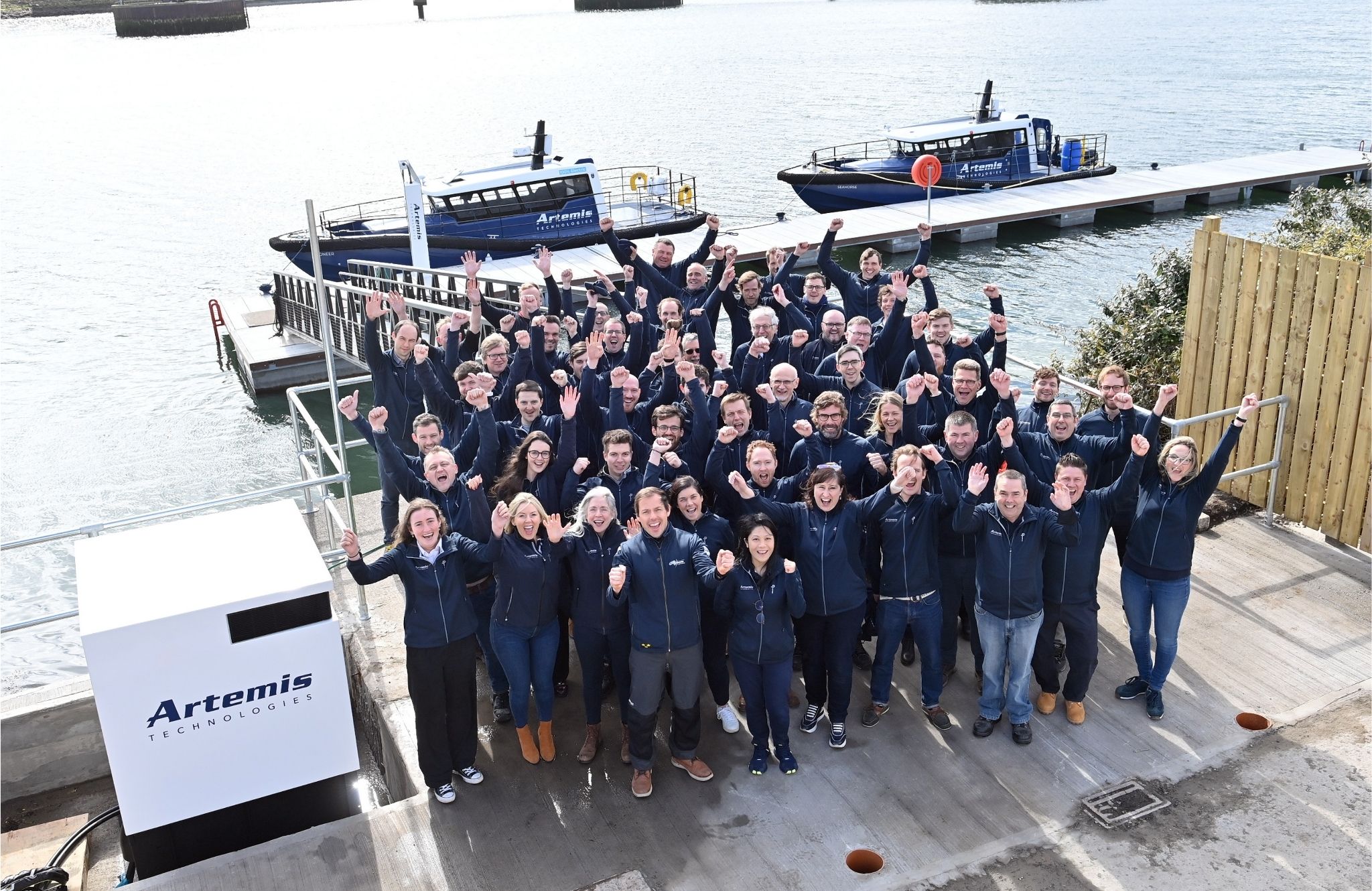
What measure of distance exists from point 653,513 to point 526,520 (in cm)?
65

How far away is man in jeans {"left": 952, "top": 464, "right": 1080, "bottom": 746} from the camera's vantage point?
5.55 m

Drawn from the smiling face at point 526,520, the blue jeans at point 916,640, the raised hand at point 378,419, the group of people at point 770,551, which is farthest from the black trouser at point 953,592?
the raised hand at point 378,419

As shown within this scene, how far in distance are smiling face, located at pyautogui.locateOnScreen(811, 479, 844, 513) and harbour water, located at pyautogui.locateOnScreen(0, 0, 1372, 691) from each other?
8227 millimetres

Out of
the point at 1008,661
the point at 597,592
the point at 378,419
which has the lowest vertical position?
the point at 1008,661

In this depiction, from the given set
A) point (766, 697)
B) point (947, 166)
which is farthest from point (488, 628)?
point (947, 166)

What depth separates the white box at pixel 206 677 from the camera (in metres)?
5.05

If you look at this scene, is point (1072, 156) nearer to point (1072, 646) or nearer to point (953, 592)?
point (953, 592)

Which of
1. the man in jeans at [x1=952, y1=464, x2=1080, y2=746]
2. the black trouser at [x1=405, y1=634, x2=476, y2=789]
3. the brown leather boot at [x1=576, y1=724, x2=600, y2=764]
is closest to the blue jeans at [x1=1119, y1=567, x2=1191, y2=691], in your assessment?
the man in jeans at [x1=952, y1=464, x2=1080, y2=746]

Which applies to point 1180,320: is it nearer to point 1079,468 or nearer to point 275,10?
point 1079,468

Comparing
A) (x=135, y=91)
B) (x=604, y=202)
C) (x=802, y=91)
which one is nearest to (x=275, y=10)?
(x=135, y=91)

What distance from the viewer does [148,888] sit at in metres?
5.05

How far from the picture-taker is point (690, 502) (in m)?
5.51

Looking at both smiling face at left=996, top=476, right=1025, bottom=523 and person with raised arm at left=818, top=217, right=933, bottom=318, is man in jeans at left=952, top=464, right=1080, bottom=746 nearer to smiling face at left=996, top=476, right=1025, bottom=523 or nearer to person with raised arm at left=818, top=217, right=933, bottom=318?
smiling face at left=996, top=476, right=1025, bottom=523

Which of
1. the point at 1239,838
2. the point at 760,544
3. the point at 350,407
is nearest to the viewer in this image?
the point at 1239,838
